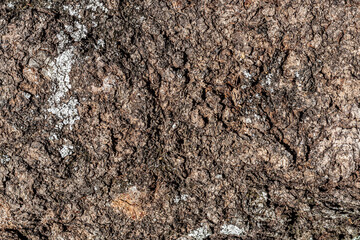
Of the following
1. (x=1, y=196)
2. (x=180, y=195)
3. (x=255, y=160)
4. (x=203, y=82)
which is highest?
(x=203, y=82)

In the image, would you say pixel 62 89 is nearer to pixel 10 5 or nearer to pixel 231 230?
pixel 10 5

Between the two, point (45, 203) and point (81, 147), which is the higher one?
point (81, 147)

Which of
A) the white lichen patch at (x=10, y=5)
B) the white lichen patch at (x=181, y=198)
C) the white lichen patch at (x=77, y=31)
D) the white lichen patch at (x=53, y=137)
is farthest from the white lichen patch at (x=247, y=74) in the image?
the white lichen patch at (x=10, y=5)

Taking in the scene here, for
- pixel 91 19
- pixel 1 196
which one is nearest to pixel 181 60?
pixel 91 19

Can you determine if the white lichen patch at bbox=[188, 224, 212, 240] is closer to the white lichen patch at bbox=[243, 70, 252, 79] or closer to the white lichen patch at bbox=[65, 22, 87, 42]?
the white lichen patch at bbox=[243, 70, 252, 79]

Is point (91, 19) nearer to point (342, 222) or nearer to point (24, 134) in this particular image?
point (24, 134)
